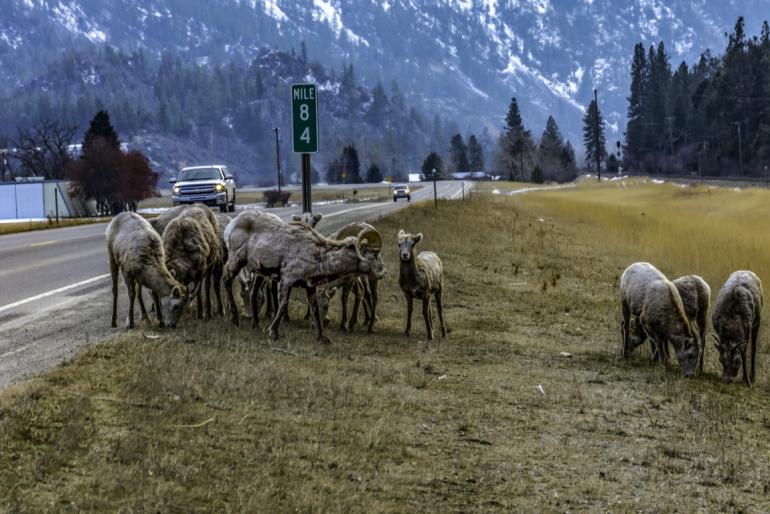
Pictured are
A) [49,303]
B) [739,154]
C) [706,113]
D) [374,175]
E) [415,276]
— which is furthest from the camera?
[374,175]

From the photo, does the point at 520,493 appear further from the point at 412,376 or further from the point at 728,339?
the point at 728,339

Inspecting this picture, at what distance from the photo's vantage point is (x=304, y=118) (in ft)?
59.6

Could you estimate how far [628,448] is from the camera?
968 centimetres

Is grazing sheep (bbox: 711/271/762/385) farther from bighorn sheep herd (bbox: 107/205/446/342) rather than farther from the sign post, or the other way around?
the sign post

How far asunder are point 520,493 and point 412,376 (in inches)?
143

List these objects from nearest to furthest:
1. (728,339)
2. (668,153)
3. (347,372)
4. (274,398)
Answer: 1. (274,398)
2. (347,372)
3. (728,339)
4. (668,153)

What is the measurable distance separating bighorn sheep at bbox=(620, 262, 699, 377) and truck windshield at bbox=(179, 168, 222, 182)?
87.1 feet

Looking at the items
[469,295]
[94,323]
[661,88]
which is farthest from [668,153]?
[94,323]

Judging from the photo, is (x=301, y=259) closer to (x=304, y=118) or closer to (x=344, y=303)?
(x=344, y=303)

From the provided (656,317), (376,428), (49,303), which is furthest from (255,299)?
(656,317)

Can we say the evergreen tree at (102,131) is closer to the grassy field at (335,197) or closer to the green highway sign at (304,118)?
the grassy field at (335,197)

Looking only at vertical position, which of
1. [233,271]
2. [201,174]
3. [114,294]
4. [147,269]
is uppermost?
[201,174]

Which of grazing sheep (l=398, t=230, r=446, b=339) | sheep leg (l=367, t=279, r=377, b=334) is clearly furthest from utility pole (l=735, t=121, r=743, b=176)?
sheep leg (l=367, t=279, r=377, b=334)

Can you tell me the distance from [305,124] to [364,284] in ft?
13.1
